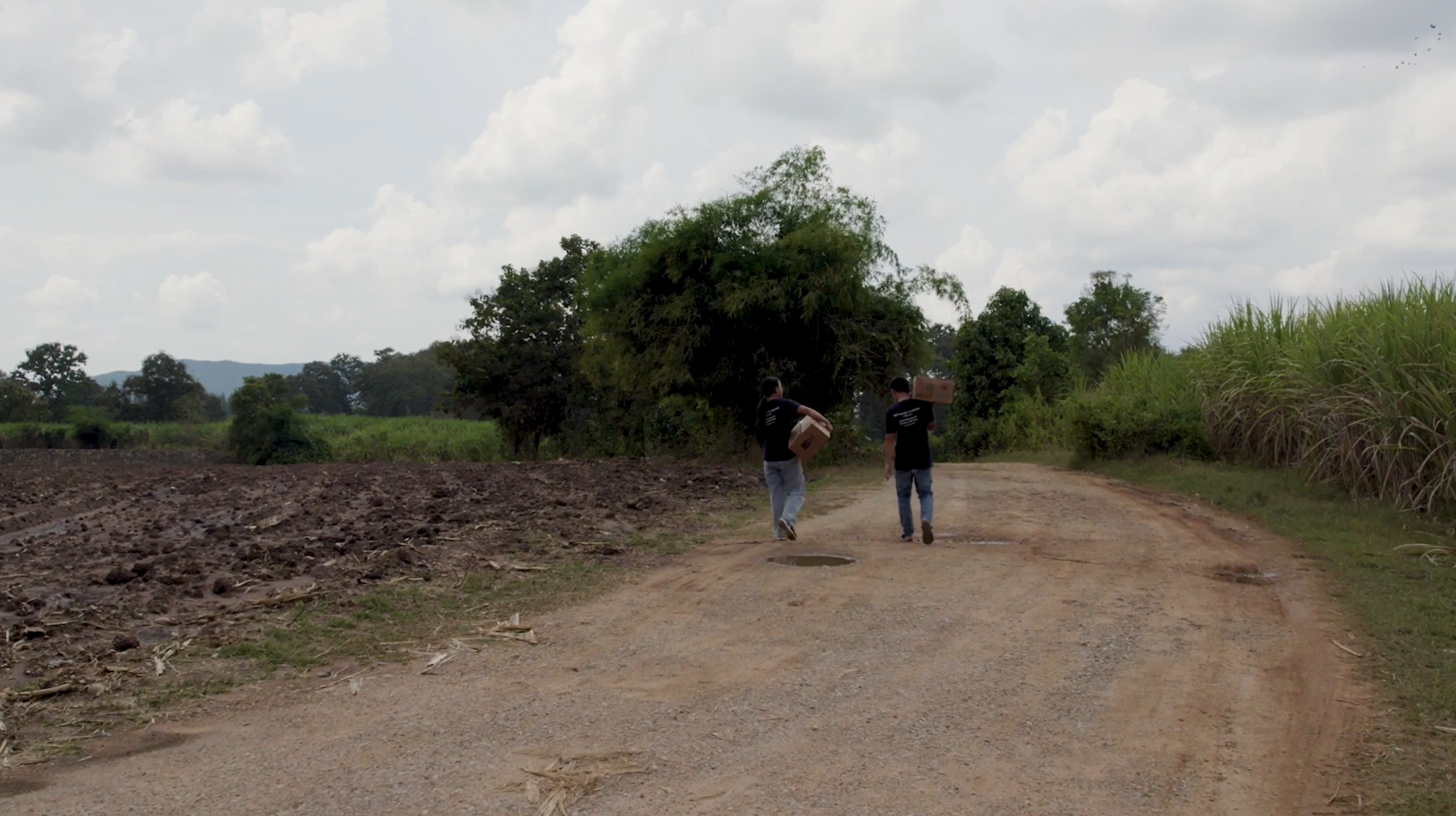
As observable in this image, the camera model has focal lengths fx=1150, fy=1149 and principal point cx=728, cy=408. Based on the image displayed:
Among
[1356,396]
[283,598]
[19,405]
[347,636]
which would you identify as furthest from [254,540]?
[19,405]

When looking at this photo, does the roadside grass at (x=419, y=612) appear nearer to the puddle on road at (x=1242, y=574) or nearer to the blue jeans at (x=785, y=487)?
the blue jeans at (x=785, y=487)

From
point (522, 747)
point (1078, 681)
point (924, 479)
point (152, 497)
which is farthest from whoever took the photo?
point (152, 497)

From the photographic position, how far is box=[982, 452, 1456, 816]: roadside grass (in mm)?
5387

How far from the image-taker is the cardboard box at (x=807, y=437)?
1134 cm

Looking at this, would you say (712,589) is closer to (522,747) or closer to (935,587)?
(935,587)

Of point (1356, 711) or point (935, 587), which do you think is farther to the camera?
point (935, 587)

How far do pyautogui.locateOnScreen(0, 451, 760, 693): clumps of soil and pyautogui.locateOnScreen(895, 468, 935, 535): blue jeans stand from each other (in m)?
2.71

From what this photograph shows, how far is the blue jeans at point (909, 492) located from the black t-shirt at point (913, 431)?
78mm

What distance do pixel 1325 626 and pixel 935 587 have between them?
111 inches

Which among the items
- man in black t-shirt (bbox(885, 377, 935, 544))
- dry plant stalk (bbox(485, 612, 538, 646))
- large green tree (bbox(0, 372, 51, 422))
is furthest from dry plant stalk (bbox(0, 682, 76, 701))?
large green tree (bbox(0, 372, 51, 422))

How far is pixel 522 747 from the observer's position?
221 inches

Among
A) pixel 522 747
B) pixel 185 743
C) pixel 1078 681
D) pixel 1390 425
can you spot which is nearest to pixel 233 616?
pixel 185 743

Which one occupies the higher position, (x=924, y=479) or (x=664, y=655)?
(x=924, y=479)

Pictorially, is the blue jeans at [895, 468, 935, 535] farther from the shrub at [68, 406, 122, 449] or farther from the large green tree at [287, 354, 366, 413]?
the large green tree at [287, 354, 366, 413]
